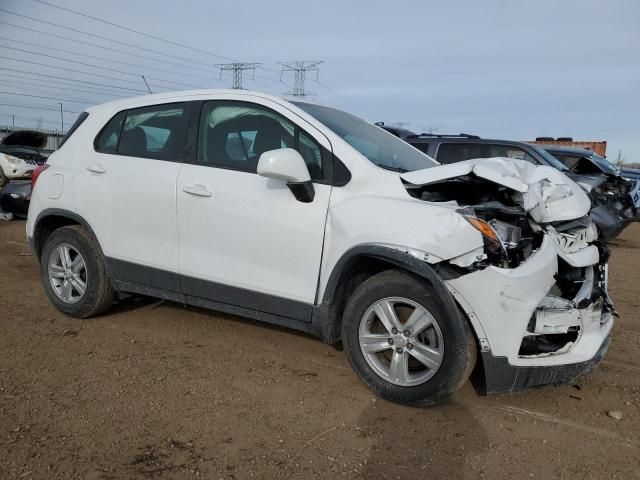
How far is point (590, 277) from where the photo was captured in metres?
3.37

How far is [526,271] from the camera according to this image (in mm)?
2895

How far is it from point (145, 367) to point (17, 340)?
3.85 ft

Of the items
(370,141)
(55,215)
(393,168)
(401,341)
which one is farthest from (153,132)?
(401,341)

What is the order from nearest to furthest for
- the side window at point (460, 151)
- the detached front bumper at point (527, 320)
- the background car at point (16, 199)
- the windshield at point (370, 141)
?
the detached front bumper at point (527, 320) < the windshield at point (370, 141) < the side window at point (460, 151) < the background car at point (16, 199)

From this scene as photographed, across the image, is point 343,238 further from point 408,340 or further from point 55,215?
point 55,215

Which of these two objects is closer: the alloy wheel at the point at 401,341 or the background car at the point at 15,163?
the alloy wheel at the point at 401,341

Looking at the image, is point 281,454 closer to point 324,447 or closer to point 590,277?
point 324,447

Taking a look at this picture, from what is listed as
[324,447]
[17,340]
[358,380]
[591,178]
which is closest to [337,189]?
[358,380]

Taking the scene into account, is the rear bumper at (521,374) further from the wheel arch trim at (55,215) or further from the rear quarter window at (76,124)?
the rear quarter window at (76,124)

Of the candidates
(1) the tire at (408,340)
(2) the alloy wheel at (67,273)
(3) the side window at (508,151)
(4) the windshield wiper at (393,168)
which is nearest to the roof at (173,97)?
(4) the windshield wiper at (393,168)

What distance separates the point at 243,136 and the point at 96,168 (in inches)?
52.4

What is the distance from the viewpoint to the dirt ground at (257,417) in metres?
2.65

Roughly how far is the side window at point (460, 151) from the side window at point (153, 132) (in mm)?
5858

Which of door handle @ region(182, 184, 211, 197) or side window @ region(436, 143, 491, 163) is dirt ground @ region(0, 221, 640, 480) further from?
side window @ region(436, 143, 491, 163)
